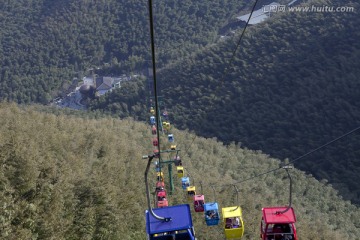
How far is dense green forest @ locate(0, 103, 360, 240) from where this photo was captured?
13.2m

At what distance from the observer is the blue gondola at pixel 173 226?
9867mm

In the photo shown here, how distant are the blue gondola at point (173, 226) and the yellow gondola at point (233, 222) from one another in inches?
185

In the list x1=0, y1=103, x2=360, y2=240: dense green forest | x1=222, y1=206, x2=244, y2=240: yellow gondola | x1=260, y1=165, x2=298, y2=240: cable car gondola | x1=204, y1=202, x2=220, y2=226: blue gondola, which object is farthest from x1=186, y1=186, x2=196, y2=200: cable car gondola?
x1=260, y1=165, x2=298, y2=240: cable car gondola

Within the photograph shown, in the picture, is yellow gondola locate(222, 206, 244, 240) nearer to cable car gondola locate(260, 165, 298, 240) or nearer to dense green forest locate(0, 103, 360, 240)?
cable car gondola locate(260, 165, 298, 240)

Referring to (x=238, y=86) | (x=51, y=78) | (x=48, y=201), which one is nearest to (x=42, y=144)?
(x=48, y=201)

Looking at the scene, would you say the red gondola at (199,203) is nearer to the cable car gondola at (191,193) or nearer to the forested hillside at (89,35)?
the cable car gondola at (191,193)

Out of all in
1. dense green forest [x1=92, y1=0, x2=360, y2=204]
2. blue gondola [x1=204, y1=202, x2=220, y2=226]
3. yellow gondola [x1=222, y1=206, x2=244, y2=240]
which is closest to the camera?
yellow gondola [x1=222, y1=206, x2=244, y2=240]

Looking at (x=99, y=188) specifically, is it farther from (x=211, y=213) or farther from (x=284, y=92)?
(x=284, y=92)

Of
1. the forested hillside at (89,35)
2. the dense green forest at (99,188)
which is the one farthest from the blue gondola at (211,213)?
the forested hillside at (89,35)

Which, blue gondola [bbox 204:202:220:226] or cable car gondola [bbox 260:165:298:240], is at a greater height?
cable car gondola [bbox 260:165:298:240]

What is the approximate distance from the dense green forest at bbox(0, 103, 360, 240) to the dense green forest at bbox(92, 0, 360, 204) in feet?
23.3

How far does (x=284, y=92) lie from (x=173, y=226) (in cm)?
4752

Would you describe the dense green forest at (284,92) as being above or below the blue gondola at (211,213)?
below

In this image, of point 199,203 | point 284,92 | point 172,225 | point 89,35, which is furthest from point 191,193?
point 89,35
